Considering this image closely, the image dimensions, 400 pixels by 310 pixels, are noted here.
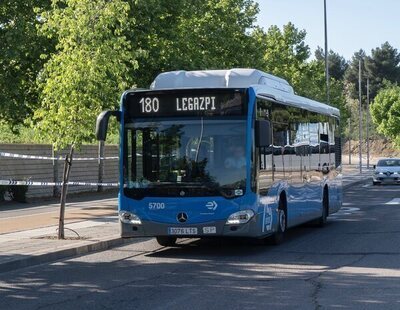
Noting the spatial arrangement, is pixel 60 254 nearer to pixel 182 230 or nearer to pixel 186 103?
pixel 182 230

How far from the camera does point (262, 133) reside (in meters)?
12.2

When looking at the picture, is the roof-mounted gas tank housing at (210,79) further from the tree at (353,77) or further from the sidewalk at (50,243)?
the tree at (353,77)

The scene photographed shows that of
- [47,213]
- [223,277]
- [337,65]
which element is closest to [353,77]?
[337,65]

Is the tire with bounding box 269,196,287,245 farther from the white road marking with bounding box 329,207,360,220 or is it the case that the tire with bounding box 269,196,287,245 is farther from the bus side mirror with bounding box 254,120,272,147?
the white road marking with bounding box 329,207,360,220

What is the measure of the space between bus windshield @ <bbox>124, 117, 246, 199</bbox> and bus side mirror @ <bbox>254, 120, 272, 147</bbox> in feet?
0.77

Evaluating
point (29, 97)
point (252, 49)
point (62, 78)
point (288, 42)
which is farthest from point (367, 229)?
point (288, 42)

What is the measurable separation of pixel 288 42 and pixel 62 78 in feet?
119

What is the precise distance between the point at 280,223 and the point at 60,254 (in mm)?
4175

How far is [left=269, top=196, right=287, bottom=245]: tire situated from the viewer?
13.9 metres

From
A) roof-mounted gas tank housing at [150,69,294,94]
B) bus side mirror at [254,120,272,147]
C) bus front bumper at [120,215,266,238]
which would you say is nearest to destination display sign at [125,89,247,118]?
bus side mirror at [254,120,272,147]

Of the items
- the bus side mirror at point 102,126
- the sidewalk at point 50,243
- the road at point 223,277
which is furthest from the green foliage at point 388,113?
the bus side mirror at point 102,126

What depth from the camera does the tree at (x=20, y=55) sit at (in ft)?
64.8

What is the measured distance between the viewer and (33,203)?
24.7 meters

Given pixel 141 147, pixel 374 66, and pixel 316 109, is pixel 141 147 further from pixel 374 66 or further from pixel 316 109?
pixel 374 66
